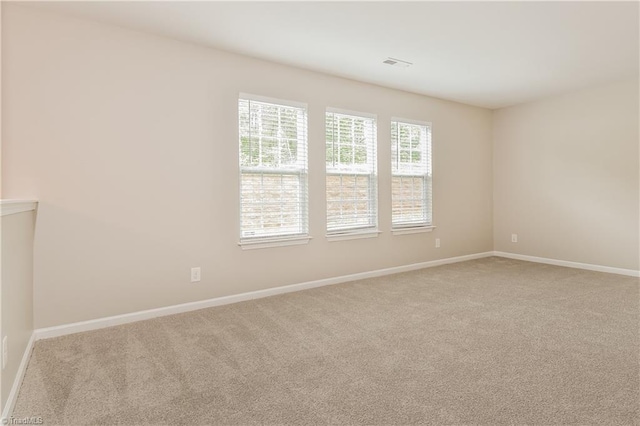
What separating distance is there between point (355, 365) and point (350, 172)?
259cm

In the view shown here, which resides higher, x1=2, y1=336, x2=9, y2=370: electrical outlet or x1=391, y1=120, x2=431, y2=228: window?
x1=391, y1=120, x2=431, y2=228: window

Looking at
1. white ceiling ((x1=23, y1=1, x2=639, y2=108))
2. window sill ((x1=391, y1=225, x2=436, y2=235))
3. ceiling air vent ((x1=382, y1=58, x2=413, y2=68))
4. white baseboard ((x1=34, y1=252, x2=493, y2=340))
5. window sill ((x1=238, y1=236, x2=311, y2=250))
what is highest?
ceiling air vent ((x1=382, y1=58, x2=413, y2=68))

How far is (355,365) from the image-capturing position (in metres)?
2.16

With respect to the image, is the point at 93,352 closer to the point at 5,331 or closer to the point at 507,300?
the point at 5,331

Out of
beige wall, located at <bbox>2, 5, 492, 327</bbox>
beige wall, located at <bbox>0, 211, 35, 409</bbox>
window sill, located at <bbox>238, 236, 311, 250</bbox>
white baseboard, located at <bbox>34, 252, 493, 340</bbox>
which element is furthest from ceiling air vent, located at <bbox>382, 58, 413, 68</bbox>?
beige wall, located at <bbox>0, 211, 35, 409</bbox>

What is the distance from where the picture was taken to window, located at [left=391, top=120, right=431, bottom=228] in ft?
15.7

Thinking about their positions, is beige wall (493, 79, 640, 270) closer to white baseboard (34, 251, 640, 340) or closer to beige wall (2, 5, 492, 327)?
white baseboard (34, 251, 640, 340)

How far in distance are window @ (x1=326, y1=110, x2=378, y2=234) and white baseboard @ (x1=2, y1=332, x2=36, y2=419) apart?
9.19 ft

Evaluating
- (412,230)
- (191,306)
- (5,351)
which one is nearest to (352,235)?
(412,230)

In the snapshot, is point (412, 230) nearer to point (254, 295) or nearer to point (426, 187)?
point (426, 187)

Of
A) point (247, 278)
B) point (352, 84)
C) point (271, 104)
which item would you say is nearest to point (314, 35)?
point (271, 104)

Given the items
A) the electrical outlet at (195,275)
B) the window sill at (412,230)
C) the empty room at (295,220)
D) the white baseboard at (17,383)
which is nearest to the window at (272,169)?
the empty room at (295,220)

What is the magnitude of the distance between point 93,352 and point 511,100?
232 inches

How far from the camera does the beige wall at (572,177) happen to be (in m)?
4.55
